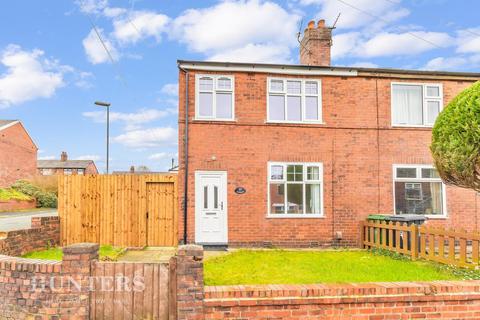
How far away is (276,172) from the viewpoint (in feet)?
38.2

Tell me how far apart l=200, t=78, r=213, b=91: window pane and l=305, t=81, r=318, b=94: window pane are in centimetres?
306

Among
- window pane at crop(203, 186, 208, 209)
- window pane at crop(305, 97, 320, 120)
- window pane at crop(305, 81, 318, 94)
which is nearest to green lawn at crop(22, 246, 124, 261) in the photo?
window pane at crop(203, 186, 208, 209)

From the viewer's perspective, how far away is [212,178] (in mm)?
11383

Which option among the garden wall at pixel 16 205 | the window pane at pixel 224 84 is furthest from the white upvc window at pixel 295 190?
the garden wall at pixel 16 205

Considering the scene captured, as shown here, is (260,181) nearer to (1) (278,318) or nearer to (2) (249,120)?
(2) (249,120)

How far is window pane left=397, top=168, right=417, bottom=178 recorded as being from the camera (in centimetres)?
1210

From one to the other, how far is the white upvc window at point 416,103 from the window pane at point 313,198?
11.5ft

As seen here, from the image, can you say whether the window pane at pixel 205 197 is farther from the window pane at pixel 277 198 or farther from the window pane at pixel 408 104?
the window pane at pixel 408 104

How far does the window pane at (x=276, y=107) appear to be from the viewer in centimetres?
1178

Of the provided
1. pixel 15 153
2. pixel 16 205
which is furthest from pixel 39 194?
pixel 15 153

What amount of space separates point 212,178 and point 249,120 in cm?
212

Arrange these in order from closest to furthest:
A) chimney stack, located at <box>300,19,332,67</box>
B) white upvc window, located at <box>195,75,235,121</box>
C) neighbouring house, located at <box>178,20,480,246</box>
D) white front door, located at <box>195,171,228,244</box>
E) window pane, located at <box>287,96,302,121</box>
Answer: white front door, located at <box>195,171,228,244</box> < neighbouring house, located at <box>178,20,480,246</box> < white upvc window, located at <box>195,75,235,121</box> < window pane, located at <box>287,96,302,121</box> < chimney stack, located at <box>300,19,332,67</box>

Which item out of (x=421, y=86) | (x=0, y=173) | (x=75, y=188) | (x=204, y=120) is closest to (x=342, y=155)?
(x=421, y=86)

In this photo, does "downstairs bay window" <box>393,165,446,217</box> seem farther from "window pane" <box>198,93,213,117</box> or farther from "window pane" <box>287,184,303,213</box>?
"window pane" <box>198,93,213,117</box>
